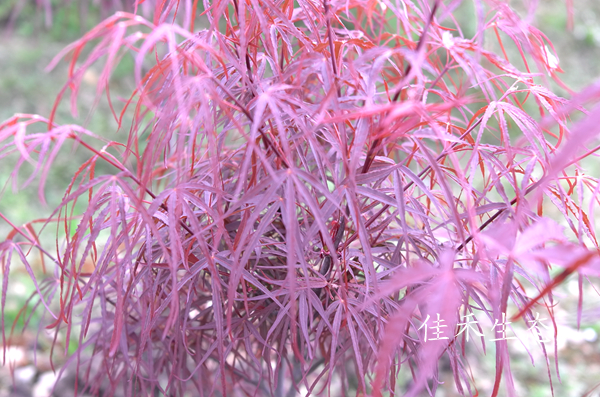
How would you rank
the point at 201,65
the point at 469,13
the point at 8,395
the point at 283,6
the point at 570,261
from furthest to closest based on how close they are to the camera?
the point at 469,13
the point at 8,395
the point at 283,6
the point at 201,65
the point at 570,261

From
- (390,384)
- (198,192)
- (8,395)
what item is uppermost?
(198,192)

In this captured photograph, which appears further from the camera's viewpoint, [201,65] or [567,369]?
[567,369]

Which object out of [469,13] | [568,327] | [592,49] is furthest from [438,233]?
[592,49]

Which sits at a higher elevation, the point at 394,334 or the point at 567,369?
the point at 394,334

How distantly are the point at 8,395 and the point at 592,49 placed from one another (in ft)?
12.0

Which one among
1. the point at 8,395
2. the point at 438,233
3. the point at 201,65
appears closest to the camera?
the point at 201,65

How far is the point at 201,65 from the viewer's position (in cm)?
40

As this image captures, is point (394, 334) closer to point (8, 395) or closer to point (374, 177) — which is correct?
point (374, 177)

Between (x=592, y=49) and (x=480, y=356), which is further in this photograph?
(x=592, y=49)

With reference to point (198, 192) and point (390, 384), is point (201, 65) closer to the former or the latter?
point (198, 192)

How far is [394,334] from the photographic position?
31 cm

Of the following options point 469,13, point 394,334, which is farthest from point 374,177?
point 469,13

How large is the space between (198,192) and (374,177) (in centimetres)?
25

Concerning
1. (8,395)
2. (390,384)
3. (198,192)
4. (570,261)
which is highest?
(570,261)
